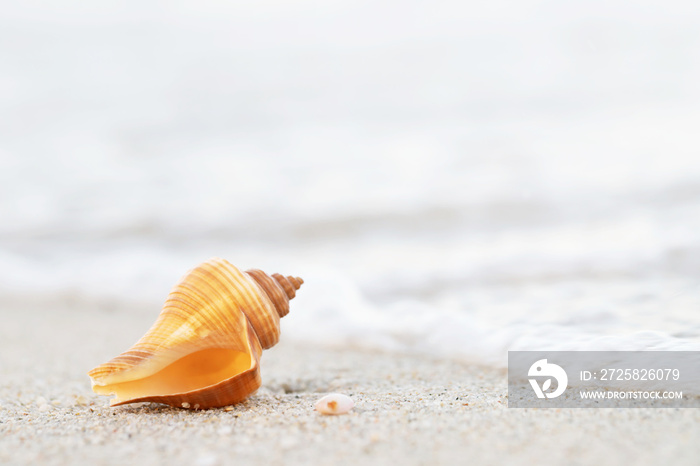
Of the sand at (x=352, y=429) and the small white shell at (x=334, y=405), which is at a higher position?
the small white shell at (x=334, y=405)

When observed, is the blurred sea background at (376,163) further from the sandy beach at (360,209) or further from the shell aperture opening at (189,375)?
the shell aperture opening at (189,375)

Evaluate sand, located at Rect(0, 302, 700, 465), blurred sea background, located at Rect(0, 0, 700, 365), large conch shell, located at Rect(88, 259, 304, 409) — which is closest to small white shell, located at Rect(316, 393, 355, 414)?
sand, located at Rect(0, 302, 700, 465)

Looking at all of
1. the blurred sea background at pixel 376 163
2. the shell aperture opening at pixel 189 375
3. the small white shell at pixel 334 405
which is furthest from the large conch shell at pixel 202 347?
the blurred sea background at pixel 376 163

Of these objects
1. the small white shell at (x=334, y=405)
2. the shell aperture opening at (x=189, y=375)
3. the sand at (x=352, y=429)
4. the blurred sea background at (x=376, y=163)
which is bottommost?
the sand at (x=352, y=429)

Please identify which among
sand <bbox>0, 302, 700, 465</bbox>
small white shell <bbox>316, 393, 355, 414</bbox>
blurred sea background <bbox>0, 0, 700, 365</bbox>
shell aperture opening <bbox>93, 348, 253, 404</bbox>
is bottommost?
sand <bbox>0, 302, 700, 465</bbox>

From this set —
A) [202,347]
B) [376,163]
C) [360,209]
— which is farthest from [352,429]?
[376,163]

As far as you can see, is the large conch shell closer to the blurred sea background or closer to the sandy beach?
the sandy beach
